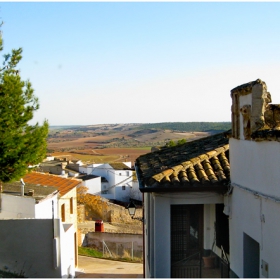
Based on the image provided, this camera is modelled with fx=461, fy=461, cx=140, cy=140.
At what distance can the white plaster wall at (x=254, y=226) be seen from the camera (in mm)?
6160

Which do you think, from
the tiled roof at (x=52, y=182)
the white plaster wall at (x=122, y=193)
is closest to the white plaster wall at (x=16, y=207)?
the tiled roof at (x=52, y=182)

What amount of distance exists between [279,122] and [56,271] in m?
7.59

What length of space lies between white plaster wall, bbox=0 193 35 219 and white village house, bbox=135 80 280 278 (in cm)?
663

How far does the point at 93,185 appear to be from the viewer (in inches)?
1969

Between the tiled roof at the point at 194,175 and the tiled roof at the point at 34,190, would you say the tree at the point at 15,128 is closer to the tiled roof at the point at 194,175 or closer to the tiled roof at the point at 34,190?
the tiled roof at the point at 34,190

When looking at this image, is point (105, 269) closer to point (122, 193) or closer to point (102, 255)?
point (102, 255)

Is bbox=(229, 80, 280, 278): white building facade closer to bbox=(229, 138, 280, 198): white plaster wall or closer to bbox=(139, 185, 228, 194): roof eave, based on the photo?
bbox=(229, 138, 280, 198): white plaster wall

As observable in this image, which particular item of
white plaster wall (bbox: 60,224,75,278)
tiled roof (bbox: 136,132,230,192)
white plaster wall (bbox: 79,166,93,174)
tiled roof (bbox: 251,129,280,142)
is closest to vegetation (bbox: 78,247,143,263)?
white plaster wall (bbox: 60,224,75,278)

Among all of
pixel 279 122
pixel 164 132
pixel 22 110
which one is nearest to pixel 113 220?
pixel 22 110

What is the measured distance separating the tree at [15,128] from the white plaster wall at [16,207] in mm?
1112

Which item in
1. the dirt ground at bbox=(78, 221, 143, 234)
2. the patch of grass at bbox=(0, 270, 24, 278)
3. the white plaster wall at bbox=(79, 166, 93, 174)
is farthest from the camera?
the white plaster wall at bbox=(79, 166, 93, 174)

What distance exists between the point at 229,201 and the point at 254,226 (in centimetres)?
118

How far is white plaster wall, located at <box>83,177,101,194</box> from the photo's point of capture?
49406 millimetres

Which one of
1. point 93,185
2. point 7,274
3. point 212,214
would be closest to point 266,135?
point 212,214
